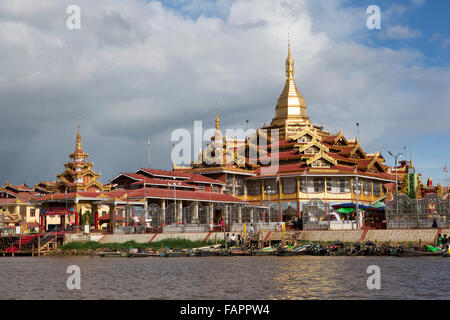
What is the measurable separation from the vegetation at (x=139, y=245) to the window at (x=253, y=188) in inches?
854

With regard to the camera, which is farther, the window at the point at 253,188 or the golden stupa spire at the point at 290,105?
the golden stupa spire at the point at 290,105

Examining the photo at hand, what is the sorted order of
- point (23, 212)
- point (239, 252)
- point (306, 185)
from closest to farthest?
1. point (239, 252)
2. point (306, 185)
3. point (23, 212)

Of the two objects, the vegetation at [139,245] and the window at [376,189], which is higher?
the window at [376,189]

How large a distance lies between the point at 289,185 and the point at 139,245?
2276 centimetres

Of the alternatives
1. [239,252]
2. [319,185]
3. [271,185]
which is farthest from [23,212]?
[239,252]

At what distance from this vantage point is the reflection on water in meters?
26.2

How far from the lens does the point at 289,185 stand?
74250 millimetres

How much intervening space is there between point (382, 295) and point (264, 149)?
197 ft

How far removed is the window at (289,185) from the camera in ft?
242

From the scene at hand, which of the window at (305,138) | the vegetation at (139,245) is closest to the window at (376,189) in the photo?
the window at (305,138)

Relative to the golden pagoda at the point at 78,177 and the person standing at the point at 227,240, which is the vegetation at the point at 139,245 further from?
the golden pagoda at the point at 78,177

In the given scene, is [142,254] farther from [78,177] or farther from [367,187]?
[367,187]

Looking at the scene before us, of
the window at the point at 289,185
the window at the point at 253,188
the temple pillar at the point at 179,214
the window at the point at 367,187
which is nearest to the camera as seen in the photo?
the temple pillar at the point at 179,214
